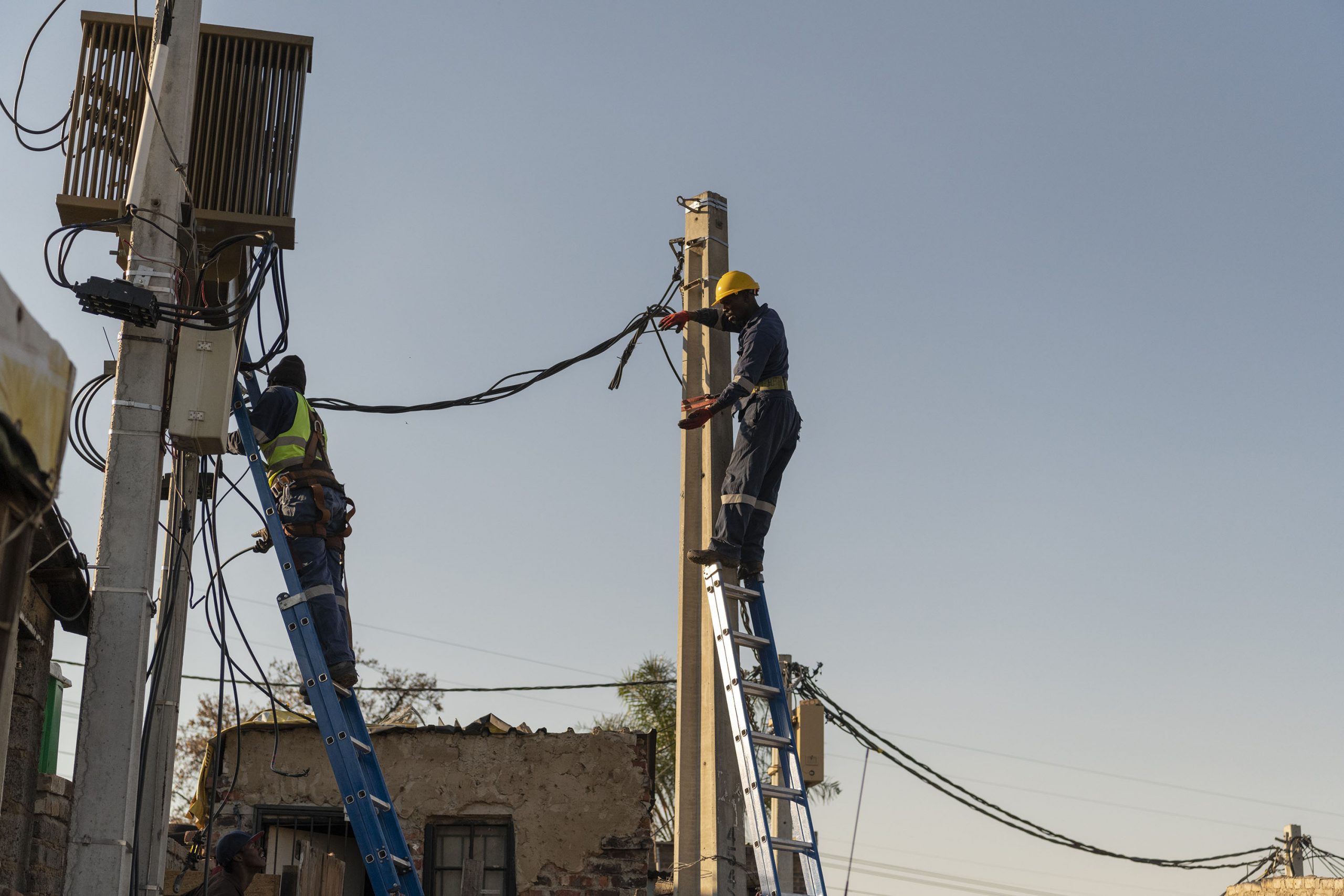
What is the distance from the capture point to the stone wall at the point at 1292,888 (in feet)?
47.6

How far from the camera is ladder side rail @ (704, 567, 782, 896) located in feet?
22.8

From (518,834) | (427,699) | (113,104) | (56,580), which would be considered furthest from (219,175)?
(427,699)

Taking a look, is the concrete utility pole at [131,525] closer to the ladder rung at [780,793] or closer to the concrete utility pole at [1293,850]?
the ladder rung at [780,793]

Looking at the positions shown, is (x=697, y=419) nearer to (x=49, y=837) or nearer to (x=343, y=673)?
(x=343, y=673)

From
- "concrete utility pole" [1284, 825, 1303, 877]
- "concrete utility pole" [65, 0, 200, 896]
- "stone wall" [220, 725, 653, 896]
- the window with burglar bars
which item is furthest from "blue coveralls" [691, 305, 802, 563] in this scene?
"concrete utility pole" [1284, 825, 1303, 877]

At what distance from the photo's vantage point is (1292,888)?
50.2 feet

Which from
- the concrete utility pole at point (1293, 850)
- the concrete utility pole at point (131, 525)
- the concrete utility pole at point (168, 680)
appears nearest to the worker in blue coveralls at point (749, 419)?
the concrete utility pole at point (168, 680)

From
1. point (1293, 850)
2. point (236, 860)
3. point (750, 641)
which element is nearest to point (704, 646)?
point (750, 641)

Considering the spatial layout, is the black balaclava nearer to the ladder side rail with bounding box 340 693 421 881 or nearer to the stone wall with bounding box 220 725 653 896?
the ladder side rail with bounding box 340 693 421 881

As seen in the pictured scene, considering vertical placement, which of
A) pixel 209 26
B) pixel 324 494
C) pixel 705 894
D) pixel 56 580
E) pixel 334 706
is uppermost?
pixel 209 26

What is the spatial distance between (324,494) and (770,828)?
289cm

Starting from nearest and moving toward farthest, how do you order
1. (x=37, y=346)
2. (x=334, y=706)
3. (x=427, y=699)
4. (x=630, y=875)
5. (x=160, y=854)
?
(x=37, y=346)
(x=160, y=854)
(x=334, y=706)
(x=630, y=875)
(x=427, y=699)

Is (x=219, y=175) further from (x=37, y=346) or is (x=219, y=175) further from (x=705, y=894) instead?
(x=705, y=894)

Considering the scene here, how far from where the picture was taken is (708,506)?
816 cm
